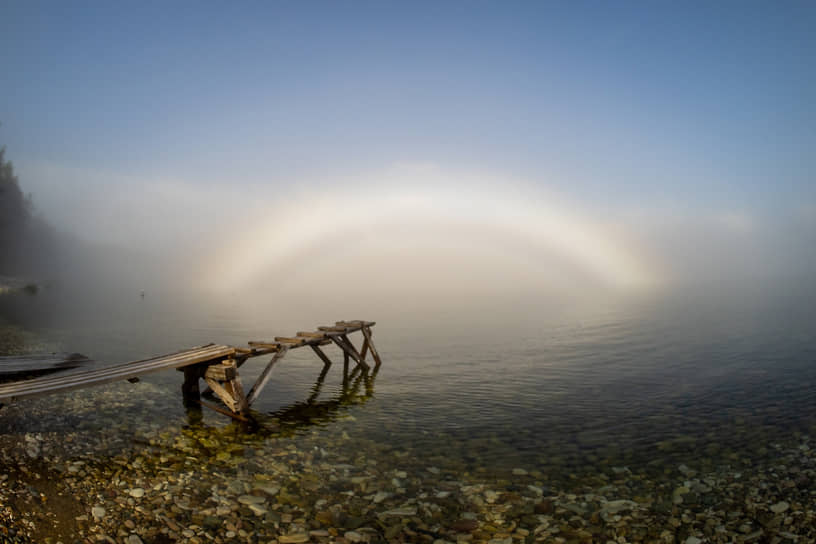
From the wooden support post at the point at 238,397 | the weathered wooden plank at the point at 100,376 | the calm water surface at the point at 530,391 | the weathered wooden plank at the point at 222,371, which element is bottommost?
the calm water surface at the point at 530,391

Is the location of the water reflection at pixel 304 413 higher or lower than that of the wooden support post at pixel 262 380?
lower

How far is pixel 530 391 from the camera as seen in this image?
21484 millimetres

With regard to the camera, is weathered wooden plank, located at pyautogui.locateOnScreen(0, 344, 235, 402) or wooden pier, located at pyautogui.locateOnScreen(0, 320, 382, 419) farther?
wooden pier, located at pyautogui.locateOnScreen(0, 320, 382, 419)

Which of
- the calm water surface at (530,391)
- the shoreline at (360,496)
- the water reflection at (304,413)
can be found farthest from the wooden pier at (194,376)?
the shoreline at (360,496)

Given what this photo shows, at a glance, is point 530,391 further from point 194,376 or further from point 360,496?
point 194,376

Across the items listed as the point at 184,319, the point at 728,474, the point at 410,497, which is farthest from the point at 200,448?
the point at 184,319

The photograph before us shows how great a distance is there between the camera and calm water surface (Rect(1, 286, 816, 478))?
1466cm

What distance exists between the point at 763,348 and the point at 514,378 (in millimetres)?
21953

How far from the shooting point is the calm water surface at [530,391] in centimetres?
1466

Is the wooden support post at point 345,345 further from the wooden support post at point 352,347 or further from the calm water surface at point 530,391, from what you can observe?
the calm water surface at point 530,391

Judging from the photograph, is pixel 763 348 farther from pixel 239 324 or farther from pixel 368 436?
pixel 239 324

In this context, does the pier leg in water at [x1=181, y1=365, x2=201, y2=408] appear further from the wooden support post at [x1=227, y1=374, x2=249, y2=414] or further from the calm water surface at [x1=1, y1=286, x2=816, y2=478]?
the wooden support post at [x1=227, y1=374, x2=249, y2=414]

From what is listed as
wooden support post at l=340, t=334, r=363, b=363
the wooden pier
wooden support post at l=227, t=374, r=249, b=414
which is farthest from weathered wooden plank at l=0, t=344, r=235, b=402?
wooden support post at l=340, t=334, r=363, b=363

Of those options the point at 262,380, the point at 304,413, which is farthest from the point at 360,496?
the point at 262,380
